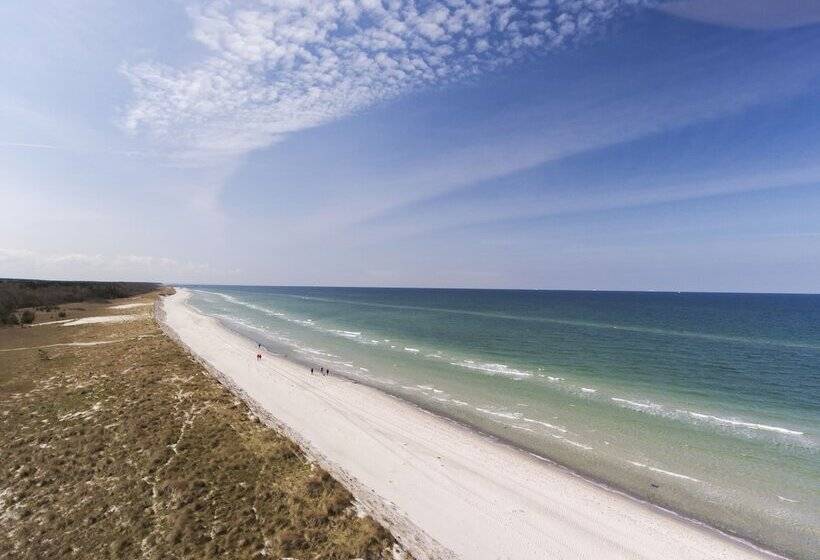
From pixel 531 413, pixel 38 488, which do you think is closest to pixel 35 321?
pixel 38 488

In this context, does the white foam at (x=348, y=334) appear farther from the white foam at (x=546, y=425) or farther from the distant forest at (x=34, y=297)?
the distant forest at (x=34, y=297)

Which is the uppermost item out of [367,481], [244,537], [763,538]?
[244,537]

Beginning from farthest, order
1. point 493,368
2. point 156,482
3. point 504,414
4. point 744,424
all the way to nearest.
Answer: point 493,368
point 504,414
point 744,424
point 156,482

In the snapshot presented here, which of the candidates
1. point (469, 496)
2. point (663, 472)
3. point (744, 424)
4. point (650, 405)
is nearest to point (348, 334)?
point (650, 405)

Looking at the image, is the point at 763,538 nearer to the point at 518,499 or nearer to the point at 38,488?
the point at 518,499

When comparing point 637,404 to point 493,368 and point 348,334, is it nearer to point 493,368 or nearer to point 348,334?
point 493,368

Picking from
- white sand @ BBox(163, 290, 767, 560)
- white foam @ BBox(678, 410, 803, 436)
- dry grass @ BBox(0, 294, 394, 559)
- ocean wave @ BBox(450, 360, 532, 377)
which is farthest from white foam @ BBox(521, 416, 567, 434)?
dry grass @ BBox(0, 294, 394, 559)

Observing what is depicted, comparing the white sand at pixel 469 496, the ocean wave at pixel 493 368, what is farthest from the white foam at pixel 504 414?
the ocean wave at pixel 493 368
